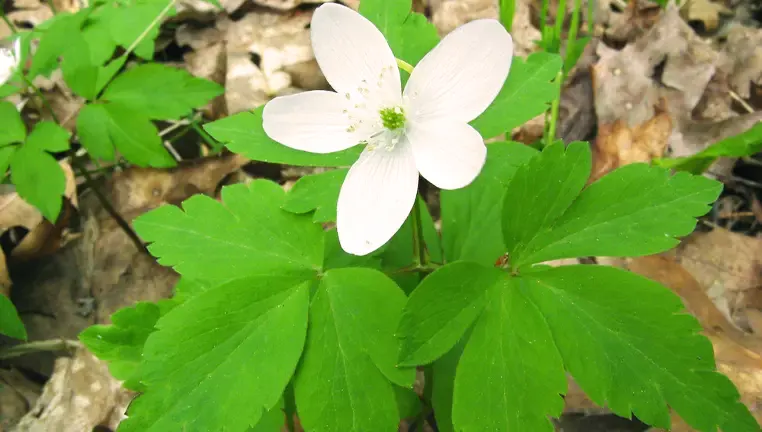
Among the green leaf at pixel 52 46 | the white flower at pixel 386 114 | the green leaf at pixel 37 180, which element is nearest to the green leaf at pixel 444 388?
the white flower at pixel 386 114

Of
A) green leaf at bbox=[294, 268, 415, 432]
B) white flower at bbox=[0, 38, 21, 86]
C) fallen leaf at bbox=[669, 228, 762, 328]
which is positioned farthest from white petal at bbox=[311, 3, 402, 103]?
white flower at bbox=[0, 38, 21, 86]

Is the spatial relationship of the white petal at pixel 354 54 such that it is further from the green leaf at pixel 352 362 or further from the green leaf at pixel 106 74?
the green leaf at pixel 106 74

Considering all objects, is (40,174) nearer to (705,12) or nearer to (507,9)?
→ (507,9)

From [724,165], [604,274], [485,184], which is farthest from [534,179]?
[724,165]

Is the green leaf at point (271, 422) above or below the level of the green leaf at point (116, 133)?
below

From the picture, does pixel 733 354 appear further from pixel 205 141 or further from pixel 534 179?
pixel 205 141

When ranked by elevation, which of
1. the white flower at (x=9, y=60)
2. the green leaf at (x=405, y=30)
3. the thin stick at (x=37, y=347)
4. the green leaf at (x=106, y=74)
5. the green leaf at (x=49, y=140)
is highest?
the green leaf at (x=405, y=30)

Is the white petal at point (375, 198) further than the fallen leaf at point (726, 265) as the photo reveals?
No
